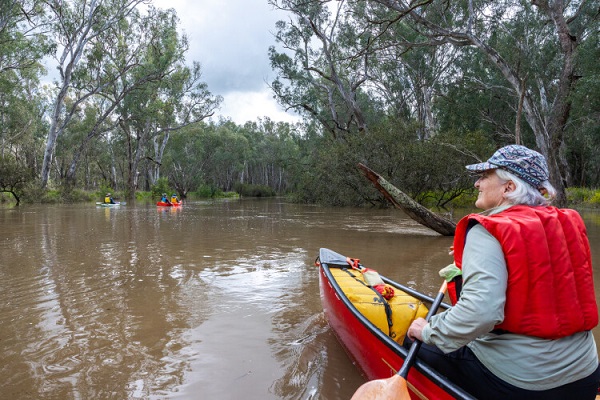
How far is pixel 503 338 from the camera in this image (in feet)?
5.93

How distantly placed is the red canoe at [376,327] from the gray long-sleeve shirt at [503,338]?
0.28 metres

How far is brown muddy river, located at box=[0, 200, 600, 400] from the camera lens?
295 cm

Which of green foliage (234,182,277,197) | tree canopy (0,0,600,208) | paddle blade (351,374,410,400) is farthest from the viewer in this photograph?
green foliage (234,182,277,197)

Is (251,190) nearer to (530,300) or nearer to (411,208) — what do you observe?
(411,208)

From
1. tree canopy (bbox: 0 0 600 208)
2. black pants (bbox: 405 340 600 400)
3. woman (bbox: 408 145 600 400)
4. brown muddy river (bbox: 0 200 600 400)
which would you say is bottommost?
brown muddy river (bbox: 0 200 600 400)

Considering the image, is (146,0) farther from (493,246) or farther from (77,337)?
(493,246)

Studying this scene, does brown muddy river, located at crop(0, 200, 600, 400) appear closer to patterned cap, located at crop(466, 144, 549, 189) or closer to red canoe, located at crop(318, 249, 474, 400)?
red canoe, located at crop(318, 249, 474, 400)

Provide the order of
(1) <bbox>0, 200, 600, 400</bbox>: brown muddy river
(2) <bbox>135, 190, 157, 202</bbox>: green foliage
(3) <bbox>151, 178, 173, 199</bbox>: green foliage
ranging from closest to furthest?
(1) <bbox>0, 200, 600, 400</bbox>: brown muddy river < (2) <bbox>135, 190, 157, 202</bbox>: green foliage < (3) <bbox>151, 178, 173, 199</bbox>: green foliage

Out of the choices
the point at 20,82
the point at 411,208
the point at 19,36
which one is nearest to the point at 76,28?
the point at 19,36

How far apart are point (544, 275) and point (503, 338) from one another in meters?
0.35

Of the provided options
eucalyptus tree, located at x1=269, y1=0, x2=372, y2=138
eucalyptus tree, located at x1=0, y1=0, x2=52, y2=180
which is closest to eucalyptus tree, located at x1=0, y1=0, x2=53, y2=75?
eucalyptus tree, located at x1=0, y1=0, x2=52, y2=180

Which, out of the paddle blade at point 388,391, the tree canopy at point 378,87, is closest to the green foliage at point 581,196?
the tree canopy at point 378,87

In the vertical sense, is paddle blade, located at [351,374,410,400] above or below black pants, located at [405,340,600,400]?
below

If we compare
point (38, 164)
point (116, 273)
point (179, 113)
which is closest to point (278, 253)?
point (116, 273)
